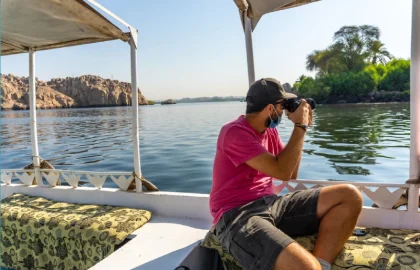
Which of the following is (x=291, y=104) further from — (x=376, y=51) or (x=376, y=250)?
(x=376, y=51)

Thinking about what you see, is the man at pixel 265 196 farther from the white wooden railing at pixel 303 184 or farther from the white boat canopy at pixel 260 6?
the white boat canopy at pixel 260 6

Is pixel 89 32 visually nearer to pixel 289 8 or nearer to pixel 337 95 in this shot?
pixel 289 8

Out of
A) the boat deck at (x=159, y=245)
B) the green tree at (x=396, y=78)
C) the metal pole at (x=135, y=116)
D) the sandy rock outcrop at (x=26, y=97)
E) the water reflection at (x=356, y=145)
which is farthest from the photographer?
the sandy rock outcrop at (x=26, y=97)

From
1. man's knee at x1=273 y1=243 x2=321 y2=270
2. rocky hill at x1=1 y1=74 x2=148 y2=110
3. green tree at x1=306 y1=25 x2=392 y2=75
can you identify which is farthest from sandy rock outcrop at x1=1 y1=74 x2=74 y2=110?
man's knee at x1=273 y1=243 x2=321 y2=270

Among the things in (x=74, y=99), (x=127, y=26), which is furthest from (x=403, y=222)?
(x=74, y=99)

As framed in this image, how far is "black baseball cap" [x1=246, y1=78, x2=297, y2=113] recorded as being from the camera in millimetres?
1605

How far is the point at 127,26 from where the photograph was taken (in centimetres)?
263

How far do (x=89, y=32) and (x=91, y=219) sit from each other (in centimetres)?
159

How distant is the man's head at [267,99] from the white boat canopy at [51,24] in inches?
58.1

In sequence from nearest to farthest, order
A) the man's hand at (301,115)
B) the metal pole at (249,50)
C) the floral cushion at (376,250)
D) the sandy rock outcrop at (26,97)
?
1. the floral cushion at (376,250)
2. the man's hand at (301,115)
3. the metal pole at (249,50)
4. the sandy rock outcrop at (26,97)

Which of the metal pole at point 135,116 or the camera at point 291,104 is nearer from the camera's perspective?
the camera at point 291,104

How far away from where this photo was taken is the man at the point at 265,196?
145 cm

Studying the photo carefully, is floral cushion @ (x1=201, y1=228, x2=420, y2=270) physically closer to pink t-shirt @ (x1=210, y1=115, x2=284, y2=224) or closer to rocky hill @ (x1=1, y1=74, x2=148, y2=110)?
pink t-shirt @ (x1=210, y1=115, x2=284, y2=224)

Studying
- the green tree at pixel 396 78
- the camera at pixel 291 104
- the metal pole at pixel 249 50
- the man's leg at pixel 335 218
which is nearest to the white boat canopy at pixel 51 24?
the metal pole at pixel 249 50
